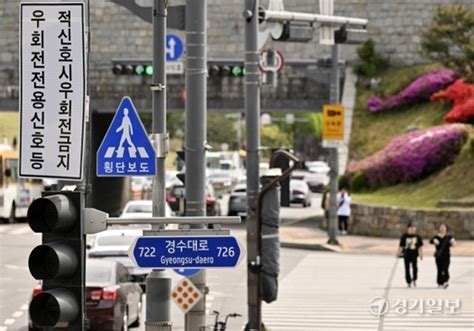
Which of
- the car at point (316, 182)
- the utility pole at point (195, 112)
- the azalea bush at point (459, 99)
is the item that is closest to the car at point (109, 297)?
the utility pole at point (195, 112)

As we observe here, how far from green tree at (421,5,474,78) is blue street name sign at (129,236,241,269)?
33.6m

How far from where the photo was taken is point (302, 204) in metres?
66.6

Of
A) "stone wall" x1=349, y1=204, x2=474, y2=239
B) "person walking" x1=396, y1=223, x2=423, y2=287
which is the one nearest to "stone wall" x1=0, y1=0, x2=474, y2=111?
"stone wall" x1=349, y1=204, x2=474, y2=239

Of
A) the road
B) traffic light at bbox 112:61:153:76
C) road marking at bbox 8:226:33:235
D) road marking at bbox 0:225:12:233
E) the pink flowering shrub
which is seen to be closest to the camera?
the road

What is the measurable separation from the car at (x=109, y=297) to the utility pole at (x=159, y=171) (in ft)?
20.5

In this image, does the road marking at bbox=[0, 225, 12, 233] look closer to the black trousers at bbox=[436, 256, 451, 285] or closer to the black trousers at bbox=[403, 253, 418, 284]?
the black trousers at bbox=[403, 253, 418, 284]

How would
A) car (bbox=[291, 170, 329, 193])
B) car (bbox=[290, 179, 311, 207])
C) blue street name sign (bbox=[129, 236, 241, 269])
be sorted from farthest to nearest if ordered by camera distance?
car (bbox=[291, 170, 329, 193]) < car (bbox=[290, 179, 311, 207]) < blue street name sign (bbox=[129, 236, 241, 269])

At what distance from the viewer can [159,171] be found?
14.9m

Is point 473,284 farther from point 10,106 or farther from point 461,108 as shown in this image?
point 10,106

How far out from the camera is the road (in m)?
23.7

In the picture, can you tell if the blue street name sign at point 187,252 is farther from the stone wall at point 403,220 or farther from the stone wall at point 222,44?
the stone wall at point 222,44

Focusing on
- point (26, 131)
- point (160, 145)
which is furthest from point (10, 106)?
point (26, 131)

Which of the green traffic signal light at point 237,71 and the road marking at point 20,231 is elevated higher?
the green traffic signal light at point 237,71

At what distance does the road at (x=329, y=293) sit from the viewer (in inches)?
933
